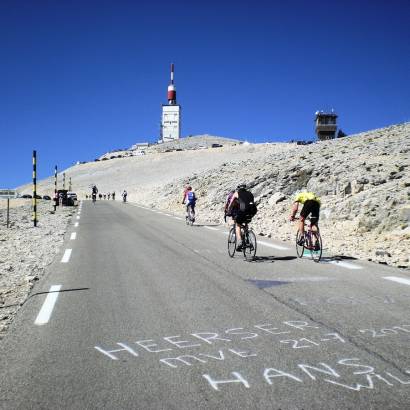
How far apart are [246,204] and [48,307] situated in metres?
6.01

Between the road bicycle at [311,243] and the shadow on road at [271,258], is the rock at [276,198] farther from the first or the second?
the shadow on road at [271,258]

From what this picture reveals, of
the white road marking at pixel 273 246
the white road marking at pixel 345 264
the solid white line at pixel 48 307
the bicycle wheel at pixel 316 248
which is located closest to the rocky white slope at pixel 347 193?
the white road marking at pixel 345 264

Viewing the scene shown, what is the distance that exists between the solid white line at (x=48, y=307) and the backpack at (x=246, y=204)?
16.7 ft

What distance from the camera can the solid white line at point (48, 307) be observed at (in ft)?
17.8

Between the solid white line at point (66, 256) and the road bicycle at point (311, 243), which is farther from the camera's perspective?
the road bicycle at point (311, 243)

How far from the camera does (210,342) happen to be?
4559mm

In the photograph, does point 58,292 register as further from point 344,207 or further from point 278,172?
point 278,172

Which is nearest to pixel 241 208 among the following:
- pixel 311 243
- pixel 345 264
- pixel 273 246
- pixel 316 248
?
pixel 311 243

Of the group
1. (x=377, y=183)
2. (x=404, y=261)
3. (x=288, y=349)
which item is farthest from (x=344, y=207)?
(x=288, y=349)

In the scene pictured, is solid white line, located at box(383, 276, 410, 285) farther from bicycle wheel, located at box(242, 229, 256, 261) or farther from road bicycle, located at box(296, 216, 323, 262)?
bicycle wheel, located at box(242, 229, 256, 261)

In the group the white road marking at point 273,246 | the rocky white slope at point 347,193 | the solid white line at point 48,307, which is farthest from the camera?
the rocky white slope at point 347,193

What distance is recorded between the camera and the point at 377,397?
10.8 feet

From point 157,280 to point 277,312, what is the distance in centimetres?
281

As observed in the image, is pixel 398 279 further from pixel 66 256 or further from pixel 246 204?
pixel 66 256
